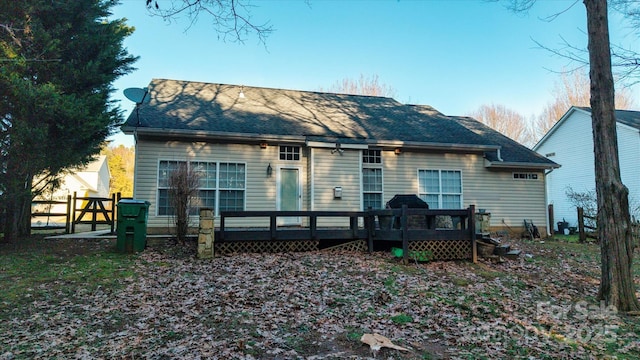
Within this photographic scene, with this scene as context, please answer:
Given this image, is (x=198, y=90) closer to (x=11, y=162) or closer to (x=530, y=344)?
(x=11, y=162)

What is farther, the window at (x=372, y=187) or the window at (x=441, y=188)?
the window at (x=441, y=188)

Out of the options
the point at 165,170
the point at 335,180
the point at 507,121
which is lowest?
the point at 335,180

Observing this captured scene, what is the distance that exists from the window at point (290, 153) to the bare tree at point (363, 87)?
18996 mm

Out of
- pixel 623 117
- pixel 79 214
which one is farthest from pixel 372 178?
pixel 623 117

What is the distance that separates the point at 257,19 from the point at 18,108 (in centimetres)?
613

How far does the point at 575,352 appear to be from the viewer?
396 centimetres

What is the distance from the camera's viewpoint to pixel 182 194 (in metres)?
8.45

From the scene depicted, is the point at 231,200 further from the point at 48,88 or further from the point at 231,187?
the point at 48,88

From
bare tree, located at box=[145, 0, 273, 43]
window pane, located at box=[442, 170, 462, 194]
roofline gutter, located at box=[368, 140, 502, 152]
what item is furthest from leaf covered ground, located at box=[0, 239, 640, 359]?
window pane, located at box=[442, 170, 462, 194]

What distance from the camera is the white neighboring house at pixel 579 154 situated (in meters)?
17.9

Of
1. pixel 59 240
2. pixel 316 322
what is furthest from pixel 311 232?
pixel 59 240

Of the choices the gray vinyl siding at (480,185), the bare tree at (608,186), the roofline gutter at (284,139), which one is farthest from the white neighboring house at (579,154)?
the bare tree at (608,186)

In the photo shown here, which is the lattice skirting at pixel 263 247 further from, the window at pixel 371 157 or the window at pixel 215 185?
the window at pixel 371 157

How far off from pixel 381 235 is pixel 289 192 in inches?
147
